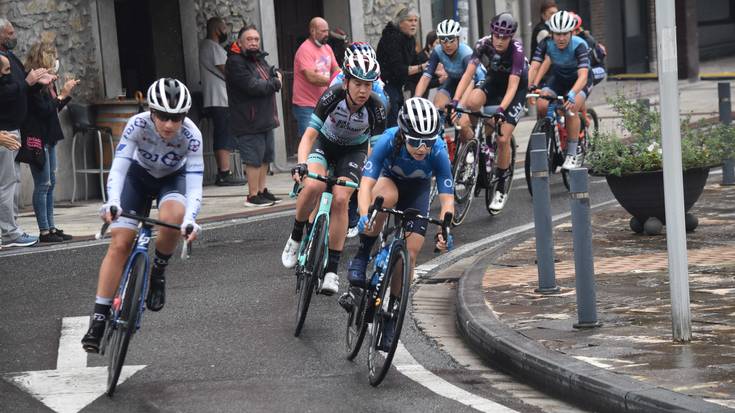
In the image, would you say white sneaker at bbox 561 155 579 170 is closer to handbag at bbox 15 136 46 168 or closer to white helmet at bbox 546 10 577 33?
white helmet at bbox 546 10 577 33

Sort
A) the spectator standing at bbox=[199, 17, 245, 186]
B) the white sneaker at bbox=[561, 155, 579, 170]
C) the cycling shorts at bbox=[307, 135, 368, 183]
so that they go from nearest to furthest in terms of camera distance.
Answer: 1. the cycling shorts at bbox=[307, 135, 368, 183]
2. the white sneaker at bbox=[561, 155, 579, 170]
3. the spectator standing at bbox=[199, 17, 245, 186]

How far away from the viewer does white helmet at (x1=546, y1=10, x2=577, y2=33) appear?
1509cm

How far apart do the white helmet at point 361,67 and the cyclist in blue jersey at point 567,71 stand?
18.8ft

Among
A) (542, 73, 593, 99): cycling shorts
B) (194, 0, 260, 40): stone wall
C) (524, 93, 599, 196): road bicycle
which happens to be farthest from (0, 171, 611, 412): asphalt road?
(194, 0, 260, 40): stone wall

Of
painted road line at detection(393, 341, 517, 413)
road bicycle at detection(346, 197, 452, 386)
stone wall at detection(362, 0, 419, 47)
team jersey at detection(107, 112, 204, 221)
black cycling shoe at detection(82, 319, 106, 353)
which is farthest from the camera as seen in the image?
stone wall at detection(362, 0, 419, 47)

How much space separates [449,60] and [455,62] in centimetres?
8

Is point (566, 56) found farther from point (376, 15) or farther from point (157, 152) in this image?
point (157, 152)

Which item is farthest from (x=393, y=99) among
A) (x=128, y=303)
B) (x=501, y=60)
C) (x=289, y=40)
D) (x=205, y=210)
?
(x=128, y=303)

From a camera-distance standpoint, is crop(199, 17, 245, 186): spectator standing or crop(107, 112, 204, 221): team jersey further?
crop(199, 17, 245, 186): spectator standing

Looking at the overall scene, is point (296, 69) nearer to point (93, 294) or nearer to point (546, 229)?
point (93, 294)

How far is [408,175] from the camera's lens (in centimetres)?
869

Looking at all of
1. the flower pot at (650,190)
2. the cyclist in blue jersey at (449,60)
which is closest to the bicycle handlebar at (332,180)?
the flower pot at (650,190)

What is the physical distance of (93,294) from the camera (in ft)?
35.7

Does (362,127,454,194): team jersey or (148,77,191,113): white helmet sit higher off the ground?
(148,77,191,113): white helmet
